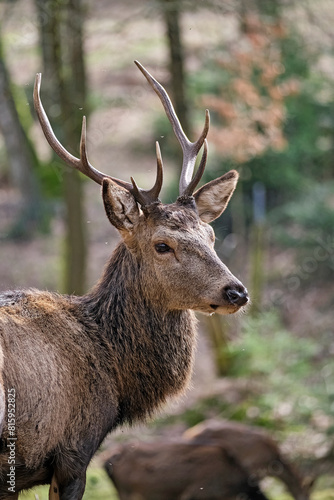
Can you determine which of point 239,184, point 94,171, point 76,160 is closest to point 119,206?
point 94,171

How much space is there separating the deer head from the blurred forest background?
365cm

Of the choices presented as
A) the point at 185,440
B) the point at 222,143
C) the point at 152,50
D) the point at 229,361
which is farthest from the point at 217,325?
the point at 152,50

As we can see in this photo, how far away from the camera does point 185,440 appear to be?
8703 mm

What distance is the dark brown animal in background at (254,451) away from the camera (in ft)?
28.5

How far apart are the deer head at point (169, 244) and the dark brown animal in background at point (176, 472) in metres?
3.46

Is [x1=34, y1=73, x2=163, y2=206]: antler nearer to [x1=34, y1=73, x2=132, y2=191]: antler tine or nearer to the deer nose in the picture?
[x1=34, y1=73, x2=132, y2=191]: antler tine

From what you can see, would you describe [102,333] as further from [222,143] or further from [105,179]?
[222,143]

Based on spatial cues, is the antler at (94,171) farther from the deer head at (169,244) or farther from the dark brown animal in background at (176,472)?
the dark brown animal in background at (176,472)

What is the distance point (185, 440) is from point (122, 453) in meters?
0.72

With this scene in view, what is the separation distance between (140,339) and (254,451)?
12.3 feet

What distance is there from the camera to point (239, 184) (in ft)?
51.2

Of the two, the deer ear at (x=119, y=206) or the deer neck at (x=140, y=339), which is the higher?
the deer ear at (x=119, y=206)

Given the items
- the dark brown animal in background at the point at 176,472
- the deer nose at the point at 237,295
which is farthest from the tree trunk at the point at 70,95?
the deer nose at the point at 237,295

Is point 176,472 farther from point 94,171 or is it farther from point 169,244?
point 94,171
